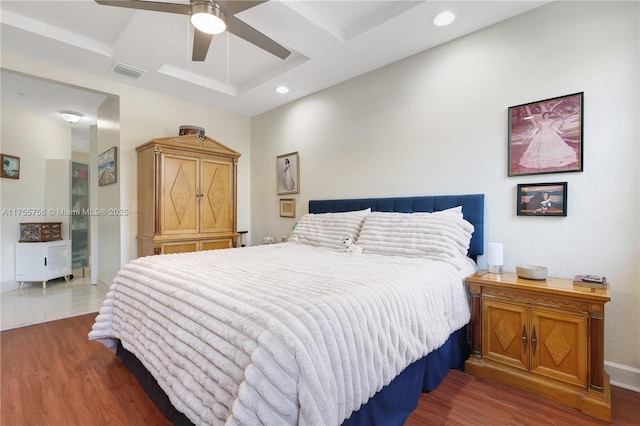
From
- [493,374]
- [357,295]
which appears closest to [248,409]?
[357,295]

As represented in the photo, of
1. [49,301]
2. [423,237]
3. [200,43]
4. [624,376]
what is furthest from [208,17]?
[49,301]

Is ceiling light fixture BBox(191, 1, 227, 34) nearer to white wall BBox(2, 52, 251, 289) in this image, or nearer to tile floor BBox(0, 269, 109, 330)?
white wall BBox(2, 52, 251, 289)

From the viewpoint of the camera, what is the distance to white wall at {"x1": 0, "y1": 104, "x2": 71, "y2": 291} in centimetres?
441

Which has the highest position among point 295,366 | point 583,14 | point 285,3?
point 285,3

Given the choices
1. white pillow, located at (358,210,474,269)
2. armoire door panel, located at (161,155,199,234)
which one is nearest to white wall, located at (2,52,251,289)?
armoire door panel, located at (161,155,199,234)

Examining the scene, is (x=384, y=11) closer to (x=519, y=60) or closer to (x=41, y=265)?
(x=519, y=60)

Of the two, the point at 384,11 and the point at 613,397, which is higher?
the point at 384,11

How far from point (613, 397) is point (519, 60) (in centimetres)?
243

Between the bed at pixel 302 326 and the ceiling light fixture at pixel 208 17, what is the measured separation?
5.35ft

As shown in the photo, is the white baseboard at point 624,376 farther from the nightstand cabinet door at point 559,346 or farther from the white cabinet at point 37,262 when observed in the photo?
the white cabinet at point 37,262

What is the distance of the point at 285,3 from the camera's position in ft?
7.55

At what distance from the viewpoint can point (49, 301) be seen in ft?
12.5

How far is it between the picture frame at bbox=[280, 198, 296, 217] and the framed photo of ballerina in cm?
273

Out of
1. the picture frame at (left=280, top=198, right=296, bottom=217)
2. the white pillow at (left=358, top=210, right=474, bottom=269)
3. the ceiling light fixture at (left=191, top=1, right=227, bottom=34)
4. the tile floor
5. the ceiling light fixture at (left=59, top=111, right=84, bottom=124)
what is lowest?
the tile floor
